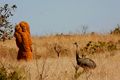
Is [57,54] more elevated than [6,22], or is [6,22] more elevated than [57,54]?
[6,22]

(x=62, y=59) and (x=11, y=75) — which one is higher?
(x=11, y=75)

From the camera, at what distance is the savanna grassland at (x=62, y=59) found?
10.3 m

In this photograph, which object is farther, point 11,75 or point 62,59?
point 62,59

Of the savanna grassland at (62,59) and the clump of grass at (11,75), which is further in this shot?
the savanna grassland at (62,59)

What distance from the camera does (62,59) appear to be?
58.5ft

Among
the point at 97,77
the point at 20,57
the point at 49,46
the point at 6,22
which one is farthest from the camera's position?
the point at 49,46

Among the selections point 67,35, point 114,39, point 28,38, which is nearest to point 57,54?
point 28,38

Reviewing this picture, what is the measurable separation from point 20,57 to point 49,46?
A: 4.26 metres

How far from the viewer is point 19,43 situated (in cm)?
2150

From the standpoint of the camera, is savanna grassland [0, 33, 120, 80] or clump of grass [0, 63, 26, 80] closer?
clump of grass [0, 63, 26, 80]

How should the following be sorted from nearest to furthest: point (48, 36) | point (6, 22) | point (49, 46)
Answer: point (6, 22) < point (49, 46) < point (48, 36)

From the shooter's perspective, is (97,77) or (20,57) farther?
(20,57)

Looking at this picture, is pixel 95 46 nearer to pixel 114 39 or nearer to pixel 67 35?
pixel 114 39

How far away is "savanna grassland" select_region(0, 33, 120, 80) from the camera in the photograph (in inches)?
404
